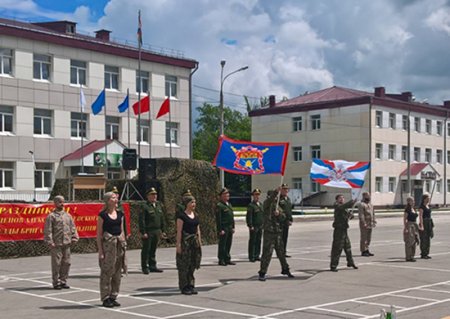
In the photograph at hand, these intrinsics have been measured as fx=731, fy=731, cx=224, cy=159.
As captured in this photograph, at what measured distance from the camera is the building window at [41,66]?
1704 inches

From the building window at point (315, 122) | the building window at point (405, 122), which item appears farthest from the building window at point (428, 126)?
the building window at point (315, 122)

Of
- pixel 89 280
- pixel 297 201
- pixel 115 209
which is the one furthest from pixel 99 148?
pixel 115 209

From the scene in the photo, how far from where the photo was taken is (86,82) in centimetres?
4584

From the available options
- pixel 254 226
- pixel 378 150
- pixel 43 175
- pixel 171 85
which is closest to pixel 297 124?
pixel 378 150

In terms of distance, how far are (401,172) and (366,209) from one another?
50.1 meters

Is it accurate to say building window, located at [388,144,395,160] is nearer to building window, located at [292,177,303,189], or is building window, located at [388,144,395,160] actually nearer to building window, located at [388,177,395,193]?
building window, located at [388,177,395,193]

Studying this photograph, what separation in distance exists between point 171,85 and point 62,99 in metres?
9.51

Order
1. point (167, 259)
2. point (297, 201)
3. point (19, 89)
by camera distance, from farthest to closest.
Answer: point (297, 201), point (19, 89), point (167, 259)

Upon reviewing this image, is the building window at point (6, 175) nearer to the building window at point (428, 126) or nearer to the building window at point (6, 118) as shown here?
the building window at point (6, 118)

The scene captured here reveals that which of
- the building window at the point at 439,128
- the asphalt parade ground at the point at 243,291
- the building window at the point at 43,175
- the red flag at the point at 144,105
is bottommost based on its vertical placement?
the asphalt parade ground at the point at 243,291

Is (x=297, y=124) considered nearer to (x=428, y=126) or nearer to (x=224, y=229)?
(x=428, y=126)

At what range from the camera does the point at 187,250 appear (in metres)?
12.5

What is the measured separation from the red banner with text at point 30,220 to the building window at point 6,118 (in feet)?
75.3

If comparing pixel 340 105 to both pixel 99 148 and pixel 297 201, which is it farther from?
pixel 99 148
